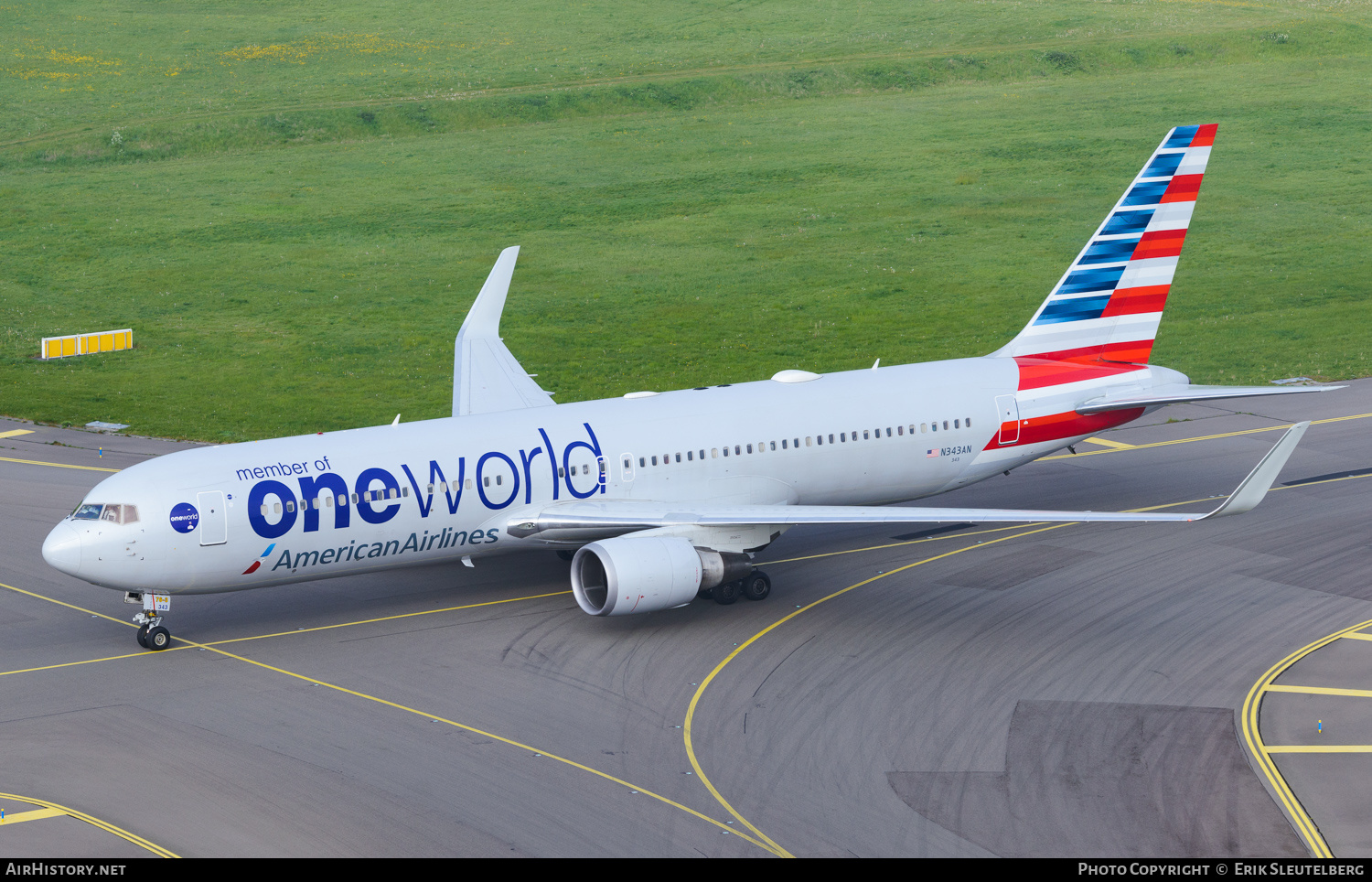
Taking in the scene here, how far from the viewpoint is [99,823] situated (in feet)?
83.7

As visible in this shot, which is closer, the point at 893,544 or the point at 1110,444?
the point at 893,544

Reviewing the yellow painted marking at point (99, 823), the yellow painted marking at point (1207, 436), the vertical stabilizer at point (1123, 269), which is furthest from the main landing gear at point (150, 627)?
the yellow painted marking at point (1207, 436)

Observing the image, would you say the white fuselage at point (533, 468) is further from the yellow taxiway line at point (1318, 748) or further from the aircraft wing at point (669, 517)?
the yellow taxiway line at point (1318, 748)

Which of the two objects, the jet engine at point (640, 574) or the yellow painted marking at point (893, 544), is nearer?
the jet engine at point (640, 574)

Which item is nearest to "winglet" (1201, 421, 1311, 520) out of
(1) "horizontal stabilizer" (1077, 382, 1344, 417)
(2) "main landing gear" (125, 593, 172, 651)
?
(1) "horizontal stabilizer" (1077, 382, 1344, 417)

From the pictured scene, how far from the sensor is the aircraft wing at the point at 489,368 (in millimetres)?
43281

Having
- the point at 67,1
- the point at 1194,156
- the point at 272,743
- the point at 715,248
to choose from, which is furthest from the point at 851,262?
the point at 67,1

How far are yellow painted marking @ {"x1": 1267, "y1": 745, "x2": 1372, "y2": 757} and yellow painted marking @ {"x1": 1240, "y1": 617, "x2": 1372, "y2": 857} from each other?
0.69ft

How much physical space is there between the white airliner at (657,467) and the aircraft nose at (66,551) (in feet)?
0.15

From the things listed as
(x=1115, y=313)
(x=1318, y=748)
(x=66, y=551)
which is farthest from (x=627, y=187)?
(x=1318, y=748)

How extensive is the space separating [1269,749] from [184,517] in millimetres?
23383

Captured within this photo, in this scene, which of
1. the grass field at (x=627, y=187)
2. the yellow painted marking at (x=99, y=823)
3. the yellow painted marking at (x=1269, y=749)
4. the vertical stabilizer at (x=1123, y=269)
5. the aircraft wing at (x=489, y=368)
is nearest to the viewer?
the yellow painted marking at (x=99, y=823)

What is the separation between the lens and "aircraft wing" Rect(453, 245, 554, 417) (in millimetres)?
43281

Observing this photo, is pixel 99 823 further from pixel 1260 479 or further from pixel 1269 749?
pixel 1260 479
